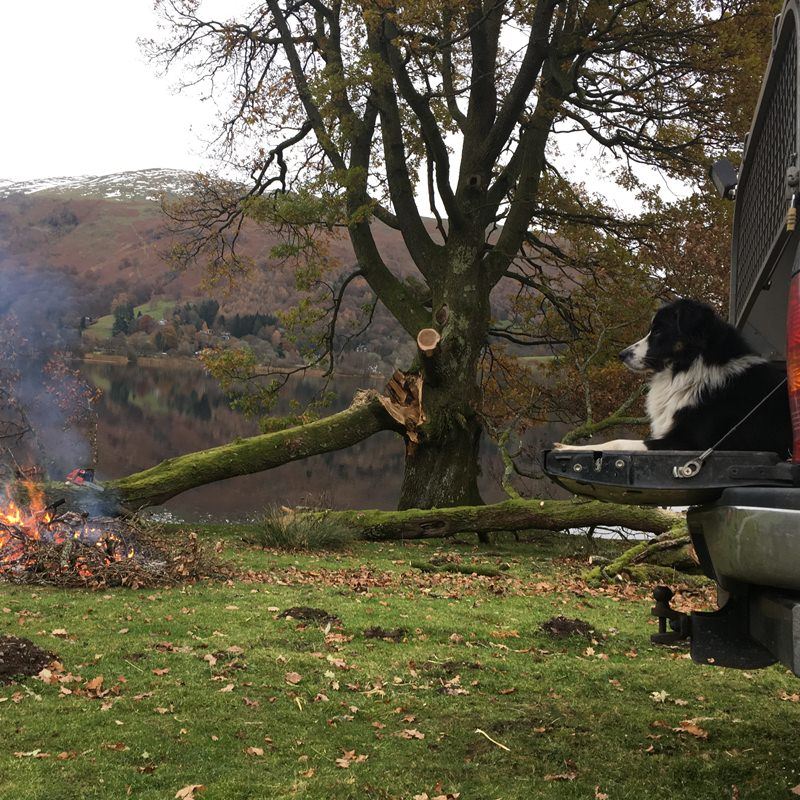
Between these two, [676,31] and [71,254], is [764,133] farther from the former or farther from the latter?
[71,254]

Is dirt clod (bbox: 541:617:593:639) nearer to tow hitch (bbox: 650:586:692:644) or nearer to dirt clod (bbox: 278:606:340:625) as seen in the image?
dirt clod (bbox: 278:606:340:625)

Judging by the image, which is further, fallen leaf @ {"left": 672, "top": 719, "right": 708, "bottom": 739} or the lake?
the lake

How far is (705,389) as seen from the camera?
14.1 ft

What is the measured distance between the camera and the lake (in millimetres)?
29891

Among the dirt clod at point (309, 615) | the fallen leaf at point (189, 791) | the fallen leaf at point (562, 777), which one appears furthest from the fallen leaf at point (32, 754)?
the dirt clod at point (309, 615)

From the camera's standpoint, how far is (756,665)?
13.3 feet

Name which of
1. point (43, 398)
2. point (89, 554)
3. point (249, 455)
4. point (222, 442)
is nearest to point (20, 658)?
point (89, 554)

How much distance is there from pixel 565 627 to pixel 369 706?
115 inches

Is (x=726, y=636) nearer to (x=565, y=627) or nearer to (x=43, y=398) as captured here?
(x=565, y=627)

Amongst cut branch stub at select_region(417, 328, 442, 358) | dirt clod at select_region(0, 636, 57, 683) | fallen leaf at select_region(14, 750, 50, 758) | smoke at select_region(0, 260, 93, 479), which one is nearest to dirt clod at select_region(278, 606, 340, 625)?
dirt clod at select_region(0, 636, 57, 683)

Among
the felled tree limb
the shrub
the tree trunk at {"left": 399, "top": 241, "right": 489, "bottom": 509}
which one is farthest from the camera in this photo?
the tree trunk at {"left": 399, "top": 241, "right": 489, "bottom": 509}

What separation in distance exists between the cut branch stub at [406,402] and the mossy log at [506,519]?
2.35 meters

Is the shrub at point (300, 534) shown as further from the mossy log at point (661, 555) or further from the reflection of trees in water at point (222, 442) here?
the mossy log at point (661, 555)

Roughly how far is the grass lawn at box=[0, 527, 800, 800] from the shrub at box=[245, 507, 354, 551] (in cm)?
402
